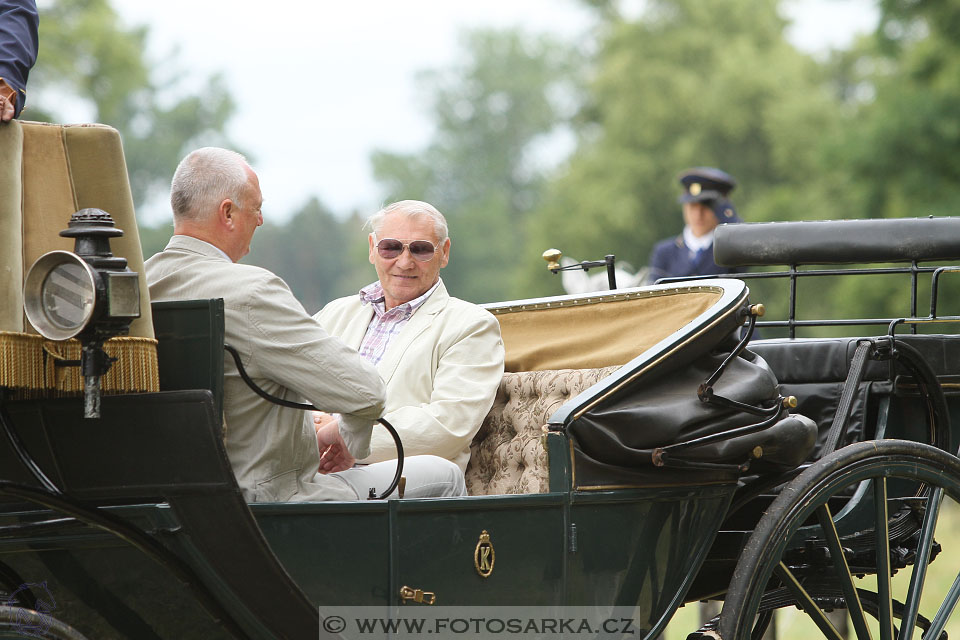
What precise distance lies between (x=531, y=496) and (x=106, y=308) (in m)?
1.09

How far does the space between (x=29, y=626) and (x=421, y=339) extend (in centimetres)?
168

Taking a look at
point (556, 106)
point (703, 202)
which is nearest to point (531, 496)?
point (703, 202)

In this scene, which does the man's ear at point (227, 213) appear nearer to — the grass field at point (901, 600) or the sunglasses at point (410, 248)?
the sunglasses at point (410, 248)

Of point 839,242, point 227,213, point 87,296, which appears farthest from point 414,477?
point 839,242

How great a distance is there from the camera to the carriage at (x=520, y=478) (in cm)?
238

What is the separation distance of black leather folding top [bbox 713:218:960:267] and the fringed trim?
8.19 ft

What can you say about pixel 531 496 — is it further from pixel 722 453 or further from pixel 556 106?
pixel 556 106

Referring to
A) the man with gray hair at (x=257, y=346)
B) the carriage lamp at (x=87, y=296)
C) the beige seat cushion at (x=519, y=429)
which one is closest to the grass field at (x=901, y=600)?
the beige seat cushion at (x=519, y=429)

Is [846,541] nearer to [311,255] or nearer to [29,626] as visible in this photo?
[29,626]

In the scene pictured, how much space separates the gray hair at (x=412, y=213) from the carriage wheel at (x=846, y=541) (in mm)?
1347

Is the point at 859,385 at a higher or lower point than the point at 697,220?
lower

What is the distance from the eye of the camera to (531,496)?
9.23 feet

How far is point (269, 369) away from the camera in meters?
2.67

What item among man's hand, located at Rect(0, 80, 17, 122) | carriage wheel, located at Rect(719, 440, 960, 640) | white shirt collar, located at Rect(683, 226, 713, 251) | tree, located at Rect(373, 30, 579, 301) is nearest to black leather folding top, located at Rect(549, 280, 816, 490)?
carriage wheel, located at Rect(719, 440, 960, 640)
